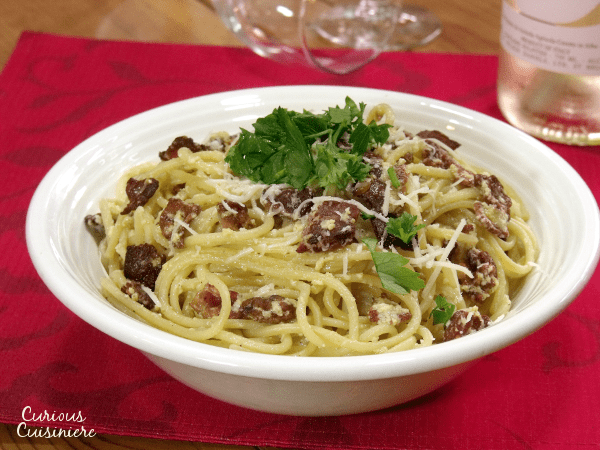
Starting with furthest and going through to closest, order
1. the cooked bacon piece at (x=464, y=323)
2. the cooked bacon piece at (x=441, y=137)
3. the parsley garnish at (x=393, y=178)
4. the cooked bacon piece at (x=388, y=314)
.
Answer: the cooked bacon piece at (x=441, y=137) → the parsley garnish at (x=393, y=178) → the cooked bacon piece at (x=388, y=314) → the cooked bacon piece at (x=464, y=323)

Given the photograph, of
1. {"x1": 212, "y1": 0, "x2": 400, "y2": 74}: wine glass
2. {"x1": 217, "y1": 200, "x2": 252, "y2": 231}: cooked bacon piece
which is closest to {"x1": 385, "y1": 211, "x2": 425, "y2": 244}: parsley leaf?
{"x1": 217, "y1": 200, "x2": 252, "y2": 231}: cooked bacon piece

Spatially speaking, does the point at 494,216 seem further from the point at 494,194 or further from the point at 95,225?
the point at 95,225

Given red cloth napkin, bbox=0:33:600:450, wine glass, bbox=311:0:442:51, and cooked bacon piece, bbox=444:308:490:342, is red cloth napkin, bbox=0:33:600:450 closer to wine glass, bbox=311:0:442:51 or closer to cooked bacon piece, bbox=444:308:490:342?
cooked bacon piece, bbox=444:308:490:342

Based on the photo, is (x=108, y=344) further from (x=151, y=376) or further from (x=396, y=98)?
(x=396, y=98)

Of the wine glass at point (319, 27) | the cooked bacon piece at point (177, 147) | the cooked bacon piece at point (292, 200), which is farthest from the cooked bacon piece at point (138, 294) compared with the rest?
the wine glass at point (319, 27)

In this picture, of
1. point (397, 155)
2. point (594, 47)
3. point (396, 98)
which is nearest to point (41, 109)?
point (396, 98)

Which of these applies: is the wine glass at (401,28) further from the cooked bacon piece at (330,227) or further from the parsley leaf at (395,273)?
the parsley leaf at (395,273)
